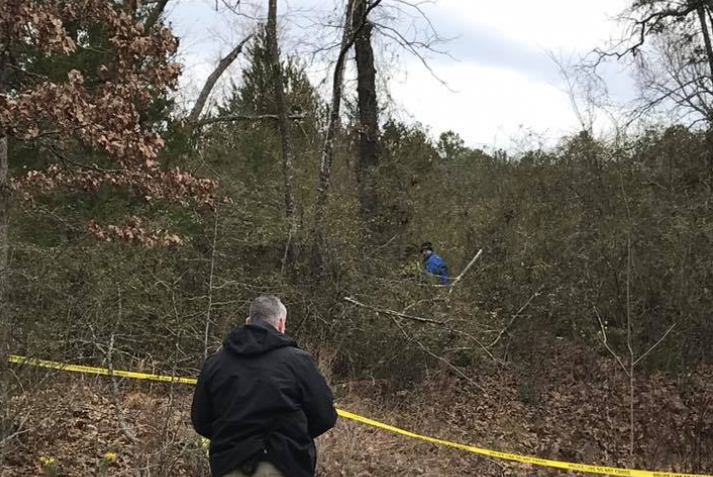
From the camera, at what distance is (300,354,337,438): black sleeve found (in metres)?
3.75

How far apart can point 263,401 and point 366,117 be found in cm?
1207

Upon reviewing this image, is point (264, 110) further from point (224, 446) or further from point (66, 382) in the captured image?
point (224, 446)

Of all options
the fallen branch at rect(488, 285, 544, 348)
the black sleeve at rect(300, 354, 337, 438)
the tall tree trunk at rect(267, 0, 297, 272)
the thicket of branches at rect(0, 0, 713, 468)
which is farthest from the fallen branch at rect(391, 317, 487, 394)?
the black sleeve at rect(300, 354, 337, 438)

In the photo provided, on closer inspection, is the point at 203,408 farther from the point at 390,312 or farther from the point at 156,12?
the point at 156,12

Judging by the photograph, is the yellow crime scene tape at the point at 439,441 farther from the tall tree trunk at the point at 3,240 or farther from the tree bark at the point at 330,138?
the tree bark at the point at 330,138

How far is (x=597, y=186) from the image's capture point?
43.5 ft

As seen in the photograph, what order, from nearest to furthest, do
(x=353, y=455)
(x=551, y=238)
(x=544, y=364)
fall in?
(x=353, y=455) → (x=544, y=364) → (x=551, y=238)

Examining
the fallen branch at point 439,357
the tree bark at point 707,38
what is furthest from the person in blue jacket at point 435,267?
the tree bark at point 707,38

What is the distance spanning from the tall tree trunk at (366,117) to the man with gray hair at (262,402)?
32.6 ft

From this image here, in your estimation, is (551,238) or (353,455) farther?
(551,238)

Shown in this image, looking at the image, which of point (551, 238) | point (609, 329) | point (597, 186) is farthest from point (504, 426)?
point (597, 186)

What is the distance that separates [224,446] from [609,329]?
8.33 meters

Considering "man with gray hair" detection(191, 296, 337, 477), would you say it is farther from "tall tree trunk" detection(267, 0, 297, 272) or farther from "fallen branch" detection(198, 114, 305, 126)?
"fallen branch" detection(198, 114, 305, 126)

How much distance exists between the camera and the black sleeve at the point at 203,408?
151 inches
